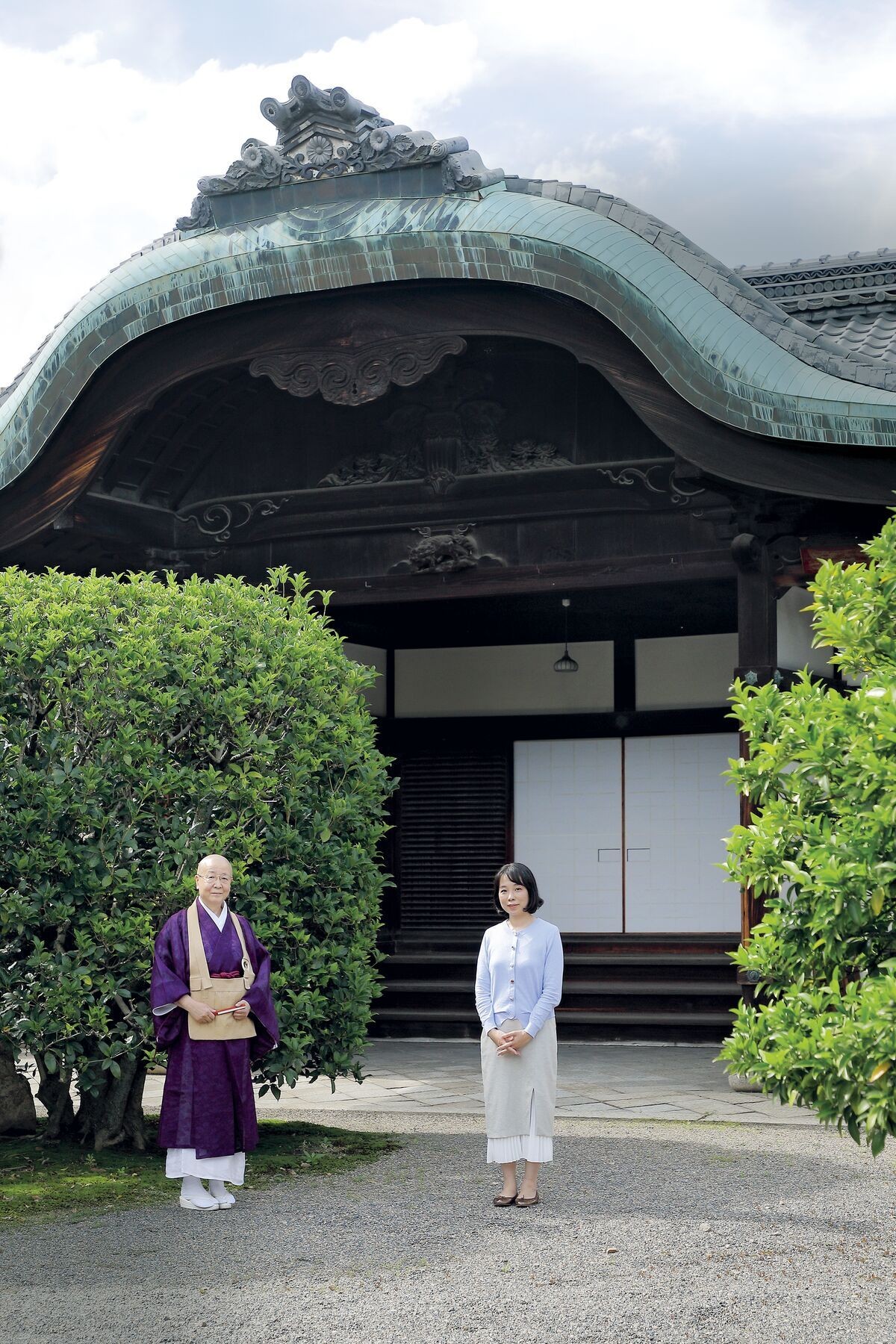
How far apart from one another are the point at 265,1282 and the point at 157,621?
11.9 ft

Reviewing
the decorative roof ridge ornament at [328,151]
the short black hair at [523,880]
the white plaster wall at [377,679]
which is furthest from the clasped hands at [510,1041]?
the white plaster wall at [377,679]

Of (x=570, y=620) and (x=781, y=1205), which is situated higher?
(x=570, y=620)

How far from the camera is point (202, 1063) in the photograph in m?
7.45

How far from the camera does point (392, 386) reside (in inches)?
476

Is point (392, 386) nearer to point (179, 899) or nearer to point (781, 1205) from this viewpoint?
point (179, 899)

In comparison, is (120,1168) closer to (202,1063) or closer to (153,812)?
(202,1063)

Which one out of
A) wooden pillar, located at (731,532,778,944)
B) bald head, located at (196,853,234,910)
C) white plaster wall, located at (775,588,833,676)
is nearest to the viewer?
bald head, located at (196,853,234,910)

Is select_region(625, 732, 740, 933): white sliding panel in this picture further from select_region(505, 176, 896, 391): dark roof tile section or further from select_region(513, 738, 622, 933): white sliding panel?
select_region(505, 176, 896, 391): dark roof tile section

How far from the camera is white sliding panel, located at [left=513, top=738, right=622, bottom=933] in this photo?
14.1 meters

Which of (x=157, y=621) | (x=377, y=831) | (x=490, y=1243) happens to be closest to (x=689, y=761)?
(x=377, y=831)

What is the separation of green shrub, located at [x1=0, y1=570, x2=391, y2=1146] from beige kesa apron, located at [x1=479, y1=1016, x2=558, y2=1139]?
4.40 ft

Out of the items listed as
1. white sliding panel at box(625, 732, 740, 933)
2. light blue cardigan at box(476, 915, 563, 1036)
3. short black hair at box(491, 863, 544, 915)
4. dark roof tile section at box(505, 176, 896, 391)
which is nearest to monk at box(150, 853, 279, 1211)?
light blue cardigan at box(476, 915, 563, 1036)

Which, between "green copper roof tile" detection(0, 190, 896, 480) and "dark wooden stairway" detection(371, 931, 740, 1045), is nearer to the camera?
"green copper roof tile" detection(0, 190, 896, 480)

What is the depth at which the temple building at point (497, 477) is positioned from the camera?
10453 mm
